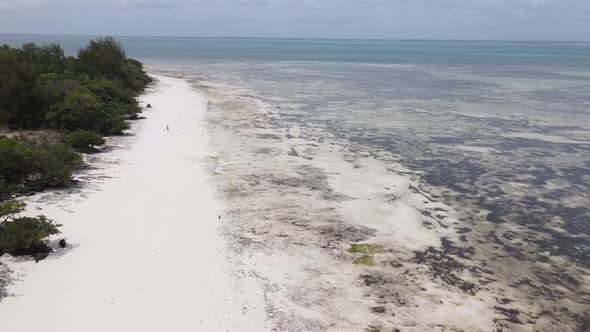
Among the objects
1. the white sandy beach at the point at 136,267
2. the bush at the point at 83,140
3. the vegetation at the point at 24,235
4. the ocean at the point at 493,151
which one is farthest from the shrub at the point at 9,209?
the ocean at the point at 493,151

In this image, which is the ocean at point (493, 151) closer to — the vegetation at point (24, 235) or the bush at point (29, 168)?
the vegetation at point (24, 235)

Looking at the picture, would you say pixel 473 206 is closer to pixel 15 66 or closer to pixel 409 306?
pixel 409 306

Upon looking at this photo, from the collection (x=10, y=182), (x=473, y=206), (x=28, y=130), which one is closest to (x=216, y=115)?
(x=28, y=130)

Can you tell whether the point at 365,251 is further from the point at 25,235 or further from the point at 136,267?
the point at 25,235

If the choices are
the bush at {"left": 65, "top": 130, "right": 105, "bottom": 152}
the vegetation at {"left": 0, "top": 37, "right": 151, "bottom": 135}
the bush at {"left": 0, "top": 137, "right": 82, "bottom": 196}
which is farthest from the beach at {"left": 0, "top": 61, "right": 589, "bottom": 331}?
the vegetation at {"left": 0, "top": 37, "right": 151, "bottom": 135}

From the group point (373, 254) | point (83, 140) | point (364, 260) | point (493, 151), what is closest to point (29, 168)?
point (83, 140)

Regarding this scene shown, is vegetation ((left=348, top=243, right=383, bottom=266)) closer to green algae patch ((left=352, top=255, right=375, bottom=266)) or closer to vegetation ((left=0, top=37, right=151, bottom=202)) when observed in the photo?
green algae patch ((left=352, top=255, right=375, bottom=266))
